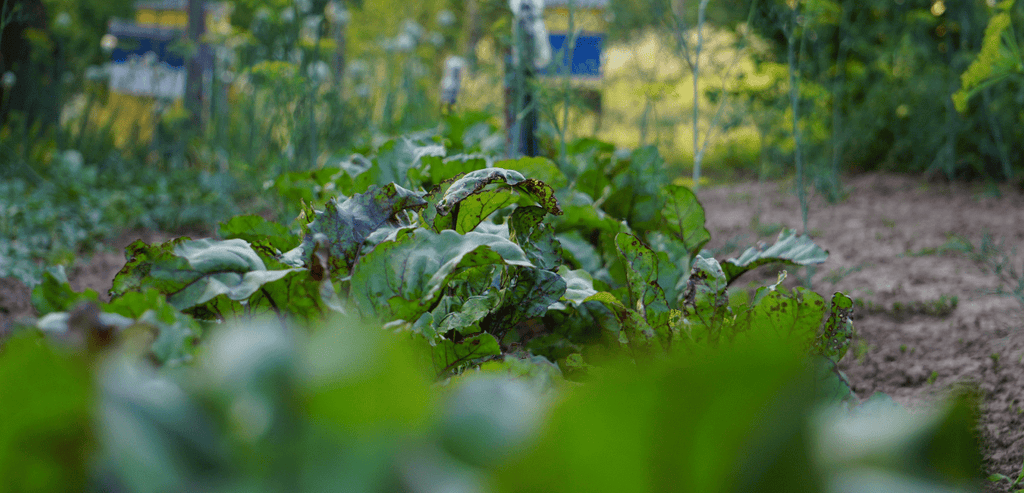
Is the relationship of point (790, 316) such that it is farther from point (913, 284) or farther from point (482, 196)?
point (913, 284)

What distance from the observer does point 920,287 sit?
2641mm

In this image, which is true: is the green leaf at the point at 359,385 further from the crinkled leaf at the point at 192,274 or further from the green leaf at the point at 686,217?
the green leaf at the point at 686,217

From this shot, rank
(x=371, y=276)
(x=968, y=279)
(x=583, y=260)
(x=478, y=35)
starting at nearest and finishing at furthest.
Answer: (x=371, y=276) → (x=583, y=260) → (x=968, y=279) → (x=478, y=35)

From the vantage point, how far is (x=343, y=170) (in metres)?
1.61

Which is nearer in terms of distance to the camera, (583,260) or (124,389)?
(124,389)

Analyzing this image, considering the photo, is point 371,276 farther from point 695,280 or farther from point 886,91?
point 886,91

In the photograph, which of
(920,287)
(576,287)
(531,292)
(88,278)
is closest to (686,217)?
(576,287)

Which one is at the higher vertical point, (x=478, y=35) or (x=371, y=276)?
(x=478, y=35)

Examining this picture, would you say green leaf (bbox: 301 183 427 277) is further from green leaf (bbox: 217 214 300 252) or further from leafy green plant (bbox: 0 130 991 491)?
leafy green plant (bbox: 0 130 991 491)

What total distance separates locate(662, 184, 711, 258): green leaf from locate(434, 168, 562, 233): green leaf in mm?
445

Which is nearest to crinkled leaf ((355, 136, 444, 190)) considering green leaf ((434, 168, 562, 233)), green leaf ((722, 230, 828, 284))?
green leaf ((434, 168, 562, 233))

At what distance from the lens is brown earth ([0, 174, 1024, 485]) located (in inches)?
65.0

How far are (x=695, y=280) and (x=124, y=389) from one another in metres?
0.81

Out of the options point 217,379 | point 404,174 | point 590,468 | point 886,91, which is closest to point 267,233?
point 404,174
